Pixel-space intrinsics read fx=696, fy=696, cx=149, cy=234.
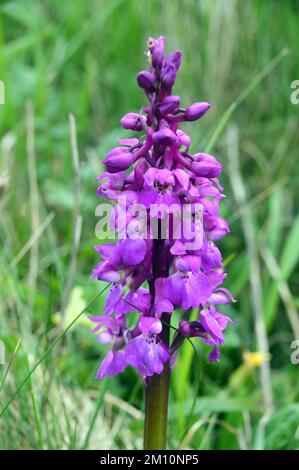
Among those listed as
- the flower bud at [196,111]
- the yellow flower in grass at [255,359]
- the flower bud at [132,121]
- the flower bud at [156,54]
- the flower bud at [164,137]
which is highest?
the flower bud at [156,54]

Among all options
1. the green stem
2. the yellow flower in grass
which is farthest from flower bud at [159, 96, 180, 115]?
the yellow flower in grass

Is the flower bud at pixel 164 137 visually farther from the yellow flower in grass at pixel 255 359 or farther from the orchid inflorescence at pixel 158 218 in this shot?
the yellow flower in grass at pixel 255 359

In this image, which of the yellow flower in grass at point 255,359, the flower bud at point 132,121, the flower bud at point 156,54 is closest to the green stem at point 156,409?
the flower bud at point 132,121

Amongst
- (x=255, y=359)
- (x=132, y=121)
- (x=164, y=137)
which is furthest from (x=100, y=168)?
(x=164, y=137)

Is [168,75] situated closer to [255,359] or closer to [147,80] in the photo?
[147,80]

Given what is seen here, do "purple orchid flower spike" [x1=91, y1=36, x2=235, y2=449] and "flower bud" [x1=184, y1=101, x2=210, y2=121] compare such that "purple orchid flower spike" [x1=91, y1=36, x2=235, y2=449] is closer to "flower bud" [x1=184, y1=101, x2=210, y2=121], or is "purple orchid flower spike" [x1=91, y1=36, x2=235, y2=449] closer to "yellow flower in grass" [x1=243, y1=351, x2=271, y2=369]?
"flower bud" [x1=184, y1=101, x2=210, y2=121]

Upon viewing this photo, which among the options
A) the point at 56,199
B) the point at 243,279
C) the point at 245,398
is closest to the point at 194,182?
the point at 245,398

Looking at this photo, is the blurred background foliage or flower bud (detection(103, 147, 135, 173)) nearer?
flower bud (detection(103, 147, 135, 173))
